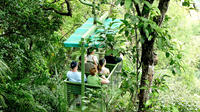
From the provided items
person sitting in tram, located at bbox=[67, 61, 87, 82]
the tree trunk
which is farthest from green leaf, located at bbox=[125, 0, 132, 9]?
person sitting in tram, located at bbox=[67, 61, 87, 82]

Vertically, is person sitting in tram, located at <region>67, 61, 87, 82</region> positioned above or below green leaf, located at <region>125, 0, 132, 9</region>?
below

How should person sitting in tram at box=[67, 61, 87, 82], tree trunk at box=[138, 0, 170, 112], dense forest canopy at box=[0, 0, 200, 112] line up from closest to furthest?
1. tree trunk at box=[138, 0, 170, 112]
2. dense forest canopy at box=[0, 0, 200, 112]
3. person sitting in tram at box=[67, 61, 87, 82]

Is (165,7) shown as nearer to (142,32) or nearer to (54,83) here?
(142,32)

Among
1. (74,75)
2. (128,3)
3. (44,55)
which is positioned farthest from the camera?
(44,55)

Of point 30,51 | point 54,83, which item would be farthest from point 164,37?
point 54,83

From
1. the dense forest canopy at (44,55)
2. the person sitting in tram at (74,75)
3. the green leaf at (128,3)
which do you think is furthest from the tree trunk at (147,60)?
the person sitting in tram at (74,75)

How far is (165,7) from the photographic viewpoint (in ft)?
10.2

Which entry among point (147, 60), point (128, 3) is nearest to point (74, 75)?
point (147, 60)

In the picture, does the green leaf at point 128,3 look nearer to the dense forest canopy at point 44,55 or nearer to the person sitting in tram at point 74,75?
the dense forest canopy at point 44,55

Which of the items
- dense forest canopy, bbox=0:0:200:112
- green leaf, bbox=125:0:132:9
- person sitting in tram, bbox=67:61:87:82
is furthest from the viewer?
person sitting in tram, bbox=67:61:87:82

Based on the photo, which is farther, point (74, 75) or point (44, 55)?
point (44, 55)

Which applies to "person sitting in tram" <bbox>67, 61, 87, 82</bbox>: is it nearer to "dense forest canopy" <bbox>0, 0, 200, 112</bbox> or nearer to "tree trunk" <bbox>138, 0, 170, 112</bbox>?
"dense forest canopy" <bbox>0, 0, 200, 112</bbox>

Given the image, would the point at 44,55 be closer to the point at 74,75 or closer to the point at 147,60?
the point at 74,75

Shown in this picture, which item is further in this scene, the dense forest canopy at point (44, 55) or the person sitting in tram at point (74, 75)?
the person sitting in tram at point (74, 75)
